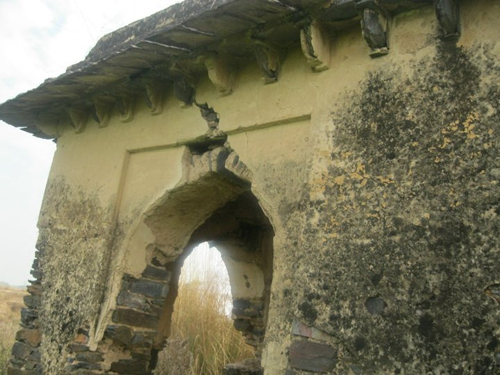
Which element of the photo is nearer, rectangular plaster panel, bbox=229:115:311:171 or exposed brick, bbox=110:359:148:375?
rectangular plaster panel, bbox=229:115:311:171

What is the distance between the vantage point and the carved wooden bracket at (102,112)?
5020 millimetres

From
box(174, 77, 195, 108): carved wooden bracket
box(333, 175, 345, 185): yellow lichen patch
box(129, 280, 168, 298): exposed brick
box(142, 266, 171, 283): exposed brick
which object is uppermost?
box(174, 77, 195, 108): carved wooden bracket

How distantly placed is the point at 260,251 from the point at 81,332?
2855 mm

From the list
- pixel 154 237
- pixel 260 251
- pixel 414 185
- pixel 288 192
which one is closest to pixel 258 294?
pixel 260 251

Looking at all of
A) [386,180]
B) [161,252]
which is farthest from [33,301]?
[386,180]

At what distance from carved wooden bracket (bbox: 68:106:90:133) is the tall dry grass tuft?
3.84 metres

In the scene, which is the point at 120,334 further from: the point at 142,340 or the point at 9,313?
the point at 9,313

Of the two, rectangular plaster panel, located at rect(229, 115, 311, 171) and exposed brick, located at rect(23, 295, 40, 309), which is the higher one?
rectangular plaster panel, located at rect(229, 115, 311, 171)

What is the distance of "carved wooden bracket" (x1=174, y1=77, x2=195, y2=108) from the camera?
14.3 feet

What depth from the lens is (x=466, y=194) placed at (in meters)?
2.70

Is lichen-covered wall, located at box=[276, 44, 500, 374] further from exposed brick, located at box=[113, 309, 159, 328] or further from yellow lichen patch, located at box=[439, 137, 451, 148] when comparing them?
exposed brick, located at box=[113, 309, 159, 328]

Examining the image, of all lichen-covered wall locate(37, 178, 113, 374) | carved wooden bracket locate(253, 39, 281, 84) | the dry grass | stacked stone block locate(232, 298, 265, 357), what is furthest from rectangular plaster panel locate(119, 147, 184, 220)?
the dry grass

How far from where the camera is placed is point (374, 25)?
125 inches

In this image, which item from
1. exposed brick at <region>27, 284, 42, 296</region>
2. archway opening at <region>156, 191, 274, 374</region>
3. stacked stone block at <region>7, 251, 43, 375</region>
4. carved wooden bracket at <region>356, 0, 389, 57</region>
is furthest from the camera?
archway opening at <region>156, 191, 274, 374</region>
